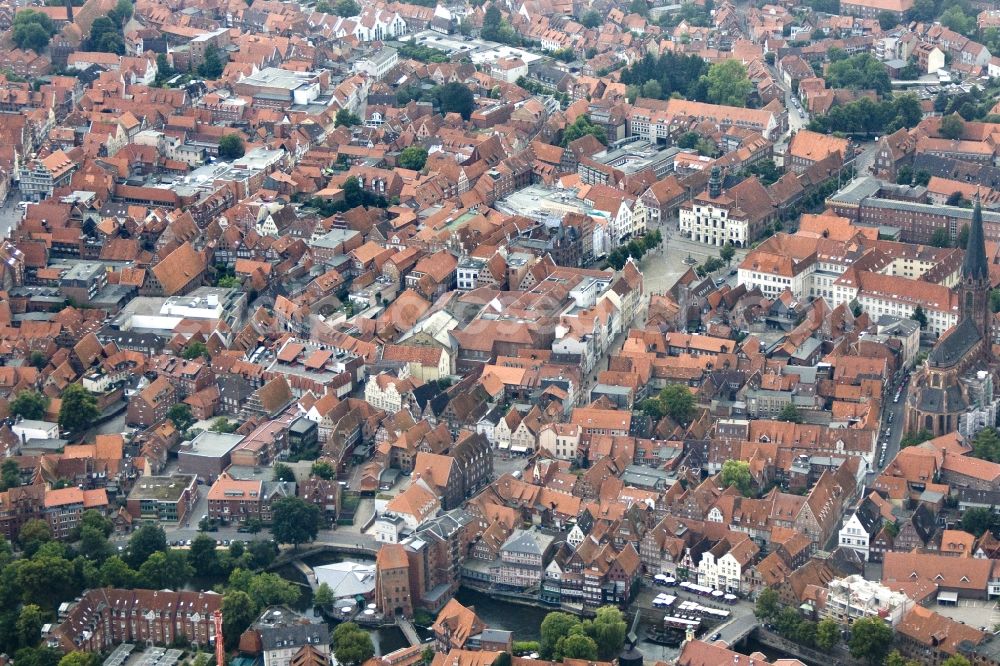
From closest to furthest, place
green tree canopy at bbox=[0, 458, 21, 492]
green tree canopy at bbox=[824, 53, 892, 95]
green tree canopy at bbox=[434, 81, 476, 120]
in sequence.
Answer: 1. green tree canopy at bbox=[0, 458, 21, 492]
2. green tree canopy at bbox=[434, 81, 476, 120]
3. green tree canopy at bbox=[824, 53, 892, 95]

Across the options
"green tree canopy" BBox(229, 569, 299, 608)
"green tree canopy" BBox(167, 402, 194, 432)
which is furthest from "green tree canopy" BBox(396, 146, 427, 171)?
"green tree canopy" BBox(229, 569, 299, 608)

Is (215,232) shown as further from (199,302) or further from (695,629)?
(695,629)

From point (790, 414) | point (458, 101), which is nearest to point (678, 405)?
point (790, 414)

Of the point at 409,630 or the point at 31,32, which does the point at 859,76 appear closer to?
the point at 31,32

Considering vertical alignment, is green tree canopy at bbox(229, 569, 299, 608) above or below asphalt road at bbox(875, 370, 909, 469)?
below

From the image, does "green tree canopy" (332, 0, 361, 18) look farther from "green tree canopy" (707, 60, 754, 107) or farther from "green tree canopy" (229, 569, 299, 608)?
"green tree canopy" (229, 569, 299, 608)

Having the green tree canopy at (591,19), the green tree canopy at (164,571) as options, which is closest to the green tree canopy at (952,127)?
the green tree canopy at (591,19)
